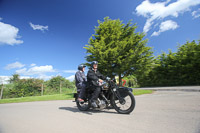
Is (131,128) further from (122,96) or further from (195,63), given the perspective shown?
(195,63)

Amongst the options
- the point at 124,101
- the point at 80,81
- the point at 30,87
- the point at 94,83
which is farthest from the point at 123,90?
the point at 30,87

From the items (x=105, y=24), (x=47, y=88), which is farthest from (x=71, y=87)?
(x=105, y=24)

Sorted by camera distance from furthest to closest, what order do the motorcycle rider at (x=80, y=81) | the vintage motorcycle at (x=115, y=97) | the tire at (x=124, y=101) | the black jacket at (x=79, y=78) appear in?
the black jacket at (x=79, y=78)
the motorcycle rider at (x=80, y=81)
the vintage motorcycle at (x=115, y=97)
the tire at (x=124, y=101)

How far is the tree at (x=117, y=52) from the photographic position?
37.7 ft

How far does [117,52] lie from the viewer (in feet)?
38.0

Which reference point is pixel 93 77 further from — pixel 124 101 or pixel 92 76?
pixel 124 101

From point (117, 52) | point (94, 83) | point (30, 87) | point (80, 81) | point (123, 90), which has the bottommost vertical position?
point (123, 90)

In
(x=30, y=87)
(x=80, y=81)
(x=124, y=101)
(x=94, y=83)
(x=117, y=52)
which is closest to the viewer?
(x=124, y=101)

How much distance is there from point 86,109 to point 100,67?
8.06 metres

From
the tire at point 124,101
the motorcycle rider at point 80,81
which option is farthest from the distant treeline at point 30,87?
the tire at point 124,101

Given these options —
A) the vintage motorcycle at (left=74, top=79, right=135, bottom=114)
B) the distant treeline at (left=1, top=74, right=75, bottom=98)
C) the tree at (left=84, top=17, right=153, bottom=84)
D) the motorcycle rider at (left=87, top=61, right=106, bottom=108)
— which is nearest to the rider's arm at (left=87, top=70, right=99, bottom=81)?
the motorcycle rider at (left=87, top=61, right=106, bottom=108)

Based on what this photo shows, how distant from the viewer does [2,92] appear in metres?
13.7

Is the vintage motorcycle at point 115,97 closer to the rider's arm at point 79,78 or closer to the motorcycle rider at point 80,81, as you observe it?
the motorcycle rider at point 80,81

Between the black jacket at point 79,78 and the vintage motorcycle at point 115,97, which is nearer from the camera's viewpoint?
the vintage motorcycle at point 115,97
